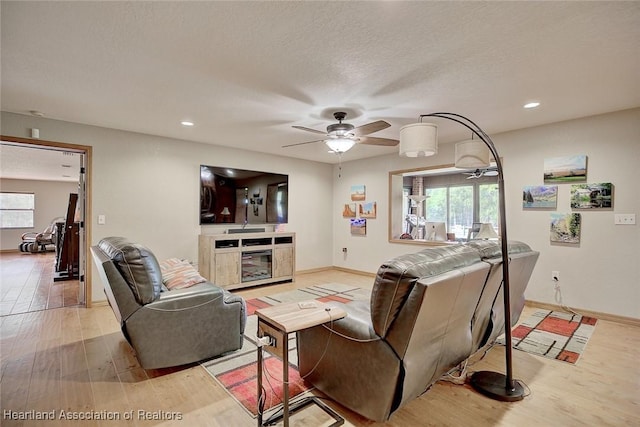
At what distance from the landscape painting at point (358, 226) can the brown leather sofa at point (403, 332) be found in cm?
399

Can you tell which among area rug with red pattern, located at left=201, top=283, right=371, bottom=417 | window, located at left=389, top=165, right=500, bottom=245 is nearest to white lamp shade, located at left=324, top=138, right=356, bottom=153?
area rug with red pattern, located at left=201, top=283, right=371, bottom=417

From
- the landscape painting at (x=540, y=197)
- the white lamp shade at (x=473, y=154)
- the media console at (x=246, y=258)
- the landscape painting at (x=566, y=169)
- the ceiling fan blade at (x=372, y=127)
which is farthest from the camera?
the media console at (x=246, y=258)

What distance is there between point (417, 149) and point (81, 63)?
278 cm

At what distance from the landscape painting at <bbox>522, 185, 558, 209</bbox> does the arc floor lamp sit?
203cm

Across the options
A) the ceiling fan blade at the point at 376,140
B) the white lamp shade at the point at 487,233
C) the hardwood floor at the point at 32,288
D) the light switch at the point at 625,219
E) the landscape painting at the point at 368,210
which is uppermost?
the ceiling fan blade at the point at 376,140

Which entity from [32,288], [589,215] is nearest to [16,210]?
[32,288]

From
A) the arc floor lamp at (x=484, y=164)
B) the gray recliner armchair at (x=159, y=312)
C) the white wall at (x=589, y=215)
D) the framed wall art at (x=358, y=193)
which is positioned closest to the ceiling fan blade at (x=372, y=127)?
the arc floor lamp at (x=484, y=164)

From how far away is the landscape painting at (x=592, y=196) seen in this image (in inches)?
142

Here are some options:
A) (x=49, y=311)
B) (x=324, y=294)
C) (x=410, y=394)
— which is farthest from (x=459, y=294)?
(x=49, y=311)

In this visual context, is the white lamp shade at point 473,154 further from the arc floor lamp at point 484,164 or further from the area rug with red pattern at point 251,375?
the area rug with red pattern at point 251,375

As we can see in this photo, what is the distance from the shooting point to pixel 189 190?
4898 mm

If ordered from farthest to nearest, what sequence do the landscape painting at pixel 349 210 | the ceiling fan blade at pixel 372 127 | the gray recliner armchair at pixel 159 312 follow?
the landscape painting at pixel 349 210, the ceiling fan blade at pixel 372 127, the gray recliner armchair at pixel 159 312

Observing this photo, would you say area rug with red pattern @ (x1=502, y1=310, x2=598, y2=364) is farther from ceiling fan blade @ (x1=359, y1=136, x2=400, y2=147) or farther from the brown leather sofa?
ceiling fan blade @ (x1=359, y1=136, x2=400, y2=147)

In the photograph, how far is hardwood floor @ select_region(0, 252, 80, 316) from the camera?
4.08m
